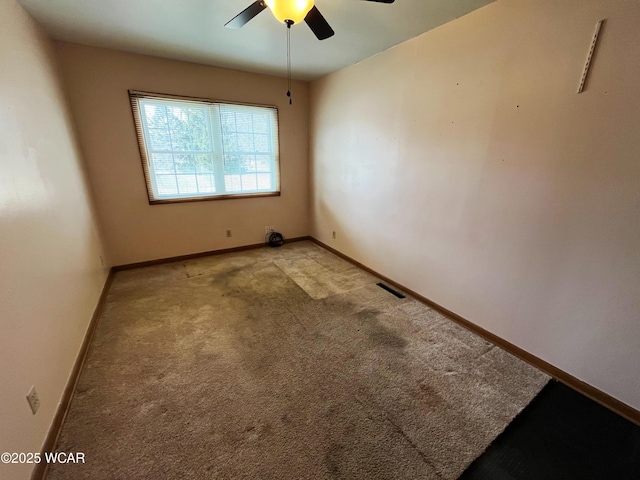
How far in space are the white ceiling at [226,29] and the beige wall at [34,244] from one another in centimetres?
34

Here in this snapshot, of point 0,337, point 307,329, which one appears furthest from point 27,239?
point 307,329

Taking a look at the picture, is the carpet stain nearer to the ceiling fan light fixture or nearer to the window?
the ceiling fan light fixture

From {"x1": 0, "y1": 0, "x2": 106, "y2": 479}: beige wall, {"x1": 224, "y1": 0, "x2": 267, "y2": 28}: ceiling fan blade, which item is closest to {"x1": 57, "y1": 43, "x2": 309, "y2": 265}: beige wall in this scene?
{"x1": 0, "y1": 0, "x2": 106, "y2": 479}: beige wall

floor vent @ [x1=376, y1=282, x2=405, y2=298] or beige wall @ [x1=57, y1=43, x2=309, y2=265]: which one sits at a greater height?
beige wall @ [x1=57, y1=43, x2=309, y2=265]

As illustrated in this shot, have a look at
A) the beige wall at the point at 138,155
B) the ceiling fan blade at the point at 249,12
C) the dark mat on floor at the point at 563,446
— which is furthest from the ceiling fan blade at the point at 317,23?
the dark mat on floor at the point at 563,446

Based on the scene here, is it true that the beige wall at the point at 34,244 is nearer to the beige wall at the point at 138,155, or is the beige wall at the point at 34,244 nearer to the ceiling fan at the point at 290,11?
the beige wall at the point at 138,155

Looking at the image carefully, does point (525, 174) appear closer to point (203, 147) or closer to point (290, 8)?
point (290, 8)

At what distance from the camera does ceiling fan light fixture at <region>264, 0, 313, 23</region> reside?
54.4 inches

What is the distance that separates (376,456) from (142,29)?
11.5ft

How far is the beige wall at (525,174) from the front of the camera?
147 centimetres

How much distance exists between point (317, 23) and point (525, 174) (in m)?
1.69

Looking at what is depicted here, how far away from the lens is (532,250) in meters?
1.85

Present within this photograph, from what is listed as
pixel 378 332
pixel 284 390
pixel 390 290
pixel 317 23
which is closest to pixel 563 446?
pixel 378 332

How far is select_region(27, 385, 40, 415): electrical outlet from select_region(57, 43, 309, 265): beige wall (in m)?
2.34
